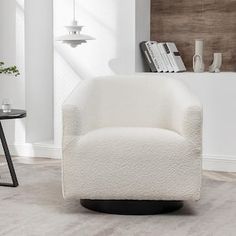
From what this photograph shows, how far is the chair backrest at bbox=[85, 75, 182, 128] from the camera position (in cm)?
390

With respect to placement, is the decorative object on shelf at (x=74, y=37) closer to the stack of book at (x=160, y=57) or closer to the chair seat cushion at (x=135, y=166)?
the stack of book at (x=160, y=57)

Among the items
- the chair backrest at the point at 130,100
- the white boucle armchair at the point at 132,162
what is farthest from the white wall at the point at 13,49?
the white boucle armchair at the point at 132,162

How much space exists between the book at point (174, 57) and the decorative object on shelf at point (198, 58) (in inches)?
6.1

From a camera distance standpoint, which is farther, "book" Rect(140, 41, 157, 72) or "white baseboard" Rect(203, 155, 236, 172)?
"book" Rect(140, 41, 157, 72)

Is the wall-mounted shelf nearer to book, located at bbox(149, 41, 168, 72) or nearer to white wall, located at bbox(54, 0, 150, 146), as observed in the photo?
book, located at bbox(149, 41, 168, 72)

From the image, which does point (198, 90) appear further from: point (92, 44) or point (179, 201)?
point (179, 201)

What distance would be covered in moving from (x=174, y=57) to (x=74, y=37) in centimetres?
Answer: 89

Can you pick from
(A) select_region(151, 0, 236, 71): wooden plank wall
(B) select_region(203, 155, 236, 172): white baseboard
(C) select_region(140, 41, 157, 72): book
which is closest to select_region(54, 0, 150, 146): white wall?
(C) select_region(140, 41, 157, 72): book

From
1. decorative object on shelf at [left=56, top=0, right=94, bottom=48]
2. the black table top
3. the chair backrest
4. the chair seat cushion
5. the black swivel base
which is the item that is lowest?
the black swivel base

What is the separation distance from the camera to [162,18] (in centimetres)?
533

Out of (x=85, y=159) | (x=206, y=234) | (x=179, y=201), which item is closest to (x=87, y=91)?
(x=85, y=159)

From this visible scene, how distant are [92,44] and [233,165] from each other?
1.57m

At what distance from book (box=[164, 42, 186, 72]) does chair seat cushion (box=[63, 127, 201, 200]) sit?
69.7 inches

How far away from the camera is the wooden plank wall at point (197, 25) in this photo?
5105 millimetres
